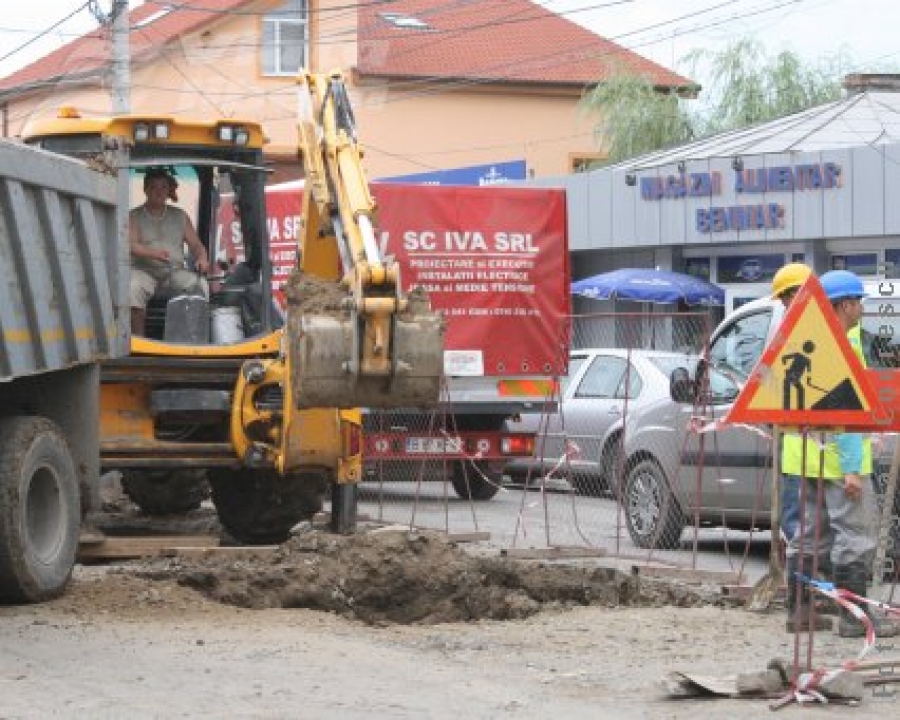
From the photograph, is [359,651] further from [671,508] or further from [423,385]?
[671,508]

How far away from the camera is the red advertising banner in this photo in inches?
848

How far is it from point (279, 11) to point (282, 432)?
121 ft

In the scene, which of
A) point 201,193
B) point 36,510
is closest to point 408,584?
point 36,510

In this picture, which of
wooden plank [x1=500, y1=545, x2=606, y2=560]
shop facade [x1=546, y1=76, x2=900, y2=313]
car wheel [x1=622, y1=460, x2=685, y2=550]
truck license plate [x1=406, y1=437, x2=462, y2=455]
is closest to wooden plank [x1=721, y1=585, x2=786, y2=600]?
wooden plank [x1=500, y1=545, x2=606, y2=560]

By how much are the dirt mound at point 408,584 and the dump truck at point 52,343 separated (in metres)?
0.89

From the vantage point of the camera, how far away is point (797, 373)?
10094 millimetres

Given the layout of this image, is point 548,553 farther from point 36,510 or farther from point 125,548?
point 36,510

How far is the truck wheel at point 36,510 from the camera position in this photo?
11.9m

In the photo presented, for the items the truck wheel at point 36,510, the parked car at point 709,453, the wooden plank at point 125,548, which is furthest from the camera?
the parked car at point 709,453

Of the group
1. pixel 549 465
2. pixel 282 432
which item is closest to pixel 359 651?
pixel 282 432

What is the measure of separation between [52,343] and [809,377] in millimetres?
4621

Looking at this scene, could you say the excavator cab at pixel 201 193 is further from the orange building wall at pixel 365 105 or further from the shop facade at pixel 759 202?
the orange building wall at pixel 365 105

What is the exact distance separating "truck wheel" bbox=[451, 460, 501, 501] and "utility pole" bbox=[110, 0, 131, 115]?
11120 millimetres

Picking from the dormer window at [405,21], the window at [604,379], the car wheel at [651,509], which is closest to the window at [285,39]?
the dormer window at [405,21]
